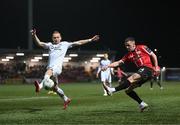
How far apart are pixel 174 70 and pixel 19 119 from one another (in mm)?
47532

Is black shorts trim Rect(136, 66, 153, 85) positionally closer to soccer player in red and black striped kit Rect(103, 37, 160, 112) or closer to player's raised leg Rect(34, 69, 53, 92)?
soccer player in red and black striped kit Rect(103, 37, 160, 112)

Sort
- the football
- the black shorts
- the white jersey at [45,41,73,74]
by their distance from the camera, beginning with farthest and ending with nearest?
1. the white jersey at [45,41,73,74]
2. the football
3. the black shorts

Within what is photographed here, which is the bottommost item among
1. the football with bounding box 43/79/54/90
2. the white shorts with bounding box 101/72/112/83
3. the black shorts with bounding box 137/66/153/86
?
the white shorts with bounding box 101/72/112/83

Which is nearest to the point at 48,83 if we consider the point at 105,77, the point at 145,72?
the point at 145,72

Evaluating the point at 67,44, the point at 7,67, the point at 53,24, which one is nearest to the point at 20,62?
the point at 7,67

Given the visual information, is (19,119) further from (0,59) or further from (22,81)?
(0,59)

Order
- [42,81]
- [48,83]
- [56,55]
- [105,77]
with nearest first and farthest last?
1. [48,83]
2. [42,81]
3. [56,55]
4. [105,77]

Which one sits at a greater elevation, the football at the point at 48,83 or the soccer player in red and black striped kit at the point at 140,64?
the soccer player in red and black striped kit at the point at 140,64

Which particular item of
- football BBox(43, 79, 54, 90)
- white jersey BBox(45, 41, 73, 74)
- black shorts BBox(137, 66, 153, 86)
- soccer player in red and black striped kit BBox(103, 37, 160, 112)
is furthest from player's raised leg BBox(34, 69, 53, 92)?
black shorts BBox(137, 66, 153, 86)

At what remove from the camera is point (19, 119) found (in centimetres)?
1178

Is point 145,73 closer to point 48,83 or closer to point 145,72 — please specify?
point 145,72

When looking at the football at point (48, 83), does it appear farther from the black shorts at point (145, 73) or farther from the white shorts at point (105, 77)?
the white shorts at point (105, 77)

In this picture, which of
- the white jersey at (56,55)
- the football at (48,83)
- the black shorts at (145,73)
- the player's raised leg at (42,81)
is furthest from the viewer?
the white jersey at (56,55)

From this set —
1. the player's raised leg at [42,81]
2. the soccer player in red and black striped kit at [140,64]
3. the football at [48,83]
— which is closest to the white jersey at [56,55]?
the player's raised leg at [42,81]
